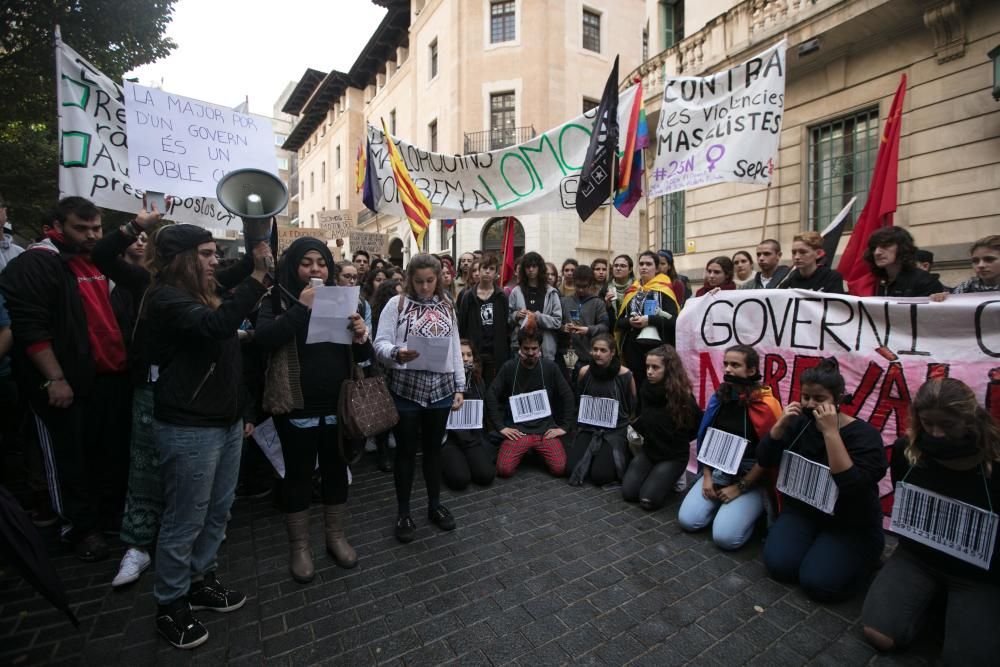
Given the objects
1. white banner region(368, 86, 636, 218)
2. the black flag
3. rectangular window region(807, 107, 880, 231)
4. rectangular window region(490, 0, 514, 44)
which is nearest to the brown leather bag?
the black flag

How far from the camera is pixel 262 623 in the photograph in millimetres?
2695

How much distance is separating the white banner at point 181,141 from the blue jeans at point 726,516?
4.60m

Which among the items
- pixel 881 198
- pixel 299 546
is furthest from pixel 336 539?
pixel 881 198

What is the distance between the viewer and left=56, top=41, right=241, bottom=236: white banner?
13.6 ft

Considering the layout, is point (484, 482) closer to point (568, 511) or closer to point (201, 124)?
point (568, 511)

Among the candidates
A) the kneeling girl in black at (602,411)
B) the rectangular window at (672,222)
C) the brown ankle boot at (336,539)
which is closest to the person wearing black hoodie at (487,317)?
the kneeling girl in black at (602,411)

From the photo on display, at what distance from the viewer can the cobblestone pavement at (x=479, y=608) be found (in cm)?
247

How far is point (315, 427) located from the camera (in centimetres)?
311

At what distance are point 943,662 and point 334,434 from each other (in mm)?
3411

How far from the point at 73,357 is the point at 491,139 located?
20294 mm

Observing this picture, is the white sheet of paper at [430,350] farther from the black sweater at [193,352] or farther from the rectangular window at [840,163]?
the rectangular window at [840,163]

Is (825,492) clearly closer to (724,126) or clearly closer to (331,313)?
(331,313)

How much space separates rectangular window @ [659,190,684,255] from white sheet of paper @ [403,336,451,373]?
11.0 meters

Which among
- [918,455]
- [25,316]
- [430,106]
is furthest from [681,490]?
[430,106]
